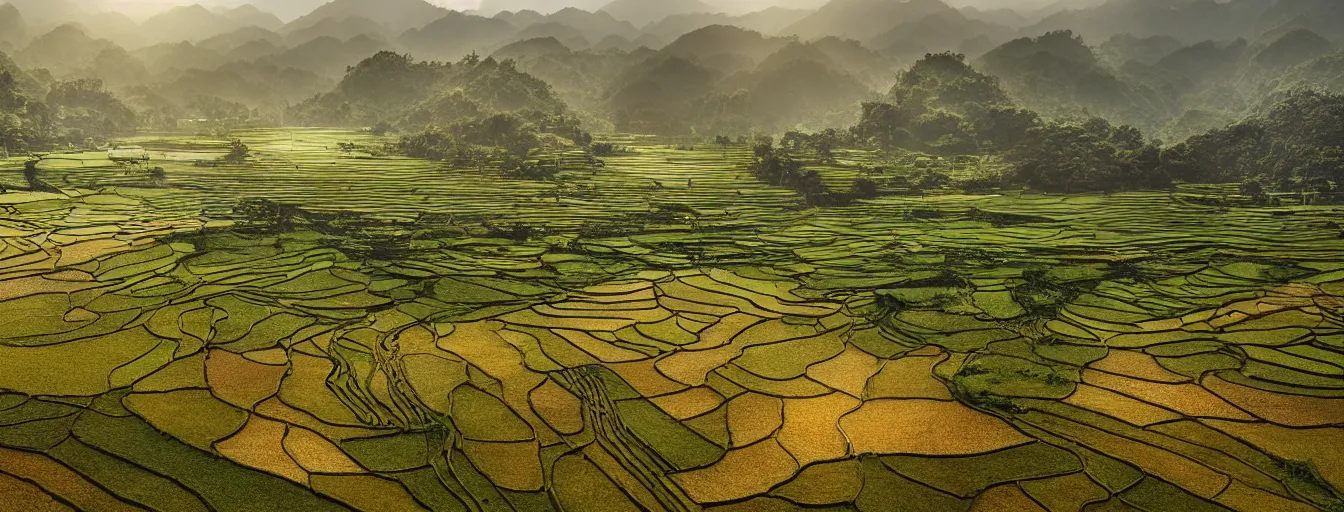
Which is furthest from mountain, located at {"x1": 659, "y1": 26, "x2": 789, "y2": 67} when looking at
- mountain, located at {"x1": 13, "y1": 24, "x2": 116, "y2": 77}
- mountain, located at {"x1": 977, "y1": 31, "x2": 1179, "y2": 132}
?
mountain, located at {"x1": 13, "y1": 24, "x2": 116, "y2": 77}

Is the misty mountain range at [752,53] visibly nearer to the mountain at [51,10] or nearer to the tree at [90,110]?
the mountain at [51,10]

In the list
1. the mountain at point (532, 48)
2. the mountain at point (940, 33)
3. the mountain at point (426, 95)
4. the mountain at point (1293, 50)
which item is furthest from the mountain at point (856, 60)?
the mountain at point (426, 95)

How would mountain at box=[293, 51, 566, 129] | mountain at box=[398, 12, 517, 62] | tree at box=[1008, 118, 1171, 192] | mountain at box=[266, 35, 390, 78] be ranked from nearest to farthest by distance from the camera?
tree at box=[1008, 118, 1171, 192], mountain at box=[293, 51, 566, 129], mountain at box=[266, 35, 390, 78], mountain at box=[398, 12, 517, 62]

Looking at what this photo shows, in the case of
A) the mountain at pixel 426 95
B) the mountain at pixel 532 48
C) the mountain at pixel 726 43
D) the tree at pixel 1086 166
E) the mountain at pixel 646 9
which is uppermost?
the mountain at pixel 646 9

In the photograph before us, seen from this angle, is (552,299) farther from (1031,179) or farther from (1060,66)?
(1060,66)

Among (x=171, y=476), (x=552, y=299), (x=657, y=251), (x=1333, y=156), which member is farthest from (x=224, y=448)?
(x=1333, y=156)

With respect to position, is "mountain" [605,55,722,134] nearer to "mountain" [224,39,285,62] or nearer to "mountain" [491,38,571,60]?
"mountain" [491,38,571,60]
